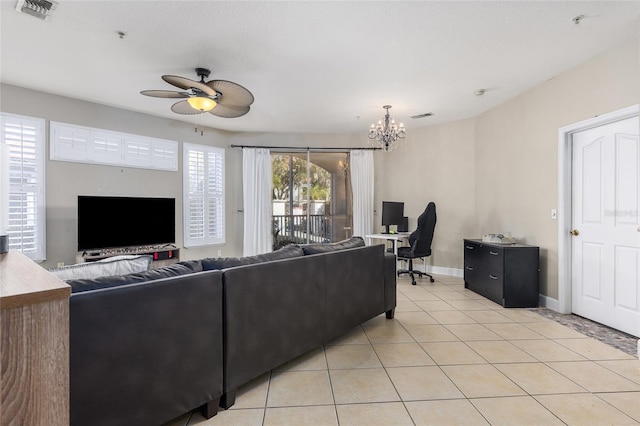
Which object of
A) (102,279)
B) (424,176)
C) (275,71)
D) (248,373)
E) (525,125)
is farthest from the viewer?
(424,176)

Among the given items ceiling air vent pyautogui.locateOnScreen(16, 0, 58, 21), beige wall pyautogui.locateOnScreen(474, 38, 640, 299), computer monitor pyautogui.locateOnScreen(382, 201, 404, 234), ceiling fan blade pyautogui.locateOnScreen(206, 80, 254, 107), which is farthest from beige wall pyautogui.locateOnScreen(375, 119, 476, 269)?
ceiling air vent pyautogui.locateOnScreen(16, 0, 58, 21)

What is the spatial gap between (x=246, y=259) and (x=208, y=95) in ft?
5.91

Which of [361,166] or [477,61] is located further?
[361,166]

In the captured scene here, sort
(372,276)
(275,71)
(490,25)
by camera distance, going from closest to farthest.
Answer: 1. (490,25)
2. (372,276)
3. (275,71)

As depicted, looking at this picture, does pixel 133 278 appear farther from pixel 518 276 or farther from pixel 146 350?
pixel 518 276

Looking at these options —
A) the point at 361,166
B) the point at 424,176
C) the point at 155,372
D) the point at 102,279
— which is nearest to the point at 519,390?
the point at 155,372

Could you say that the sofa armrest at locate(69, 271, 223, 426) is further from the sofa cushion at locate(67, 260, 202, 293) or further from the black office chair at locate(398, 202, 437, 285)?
the black office chair at locate(398, 202, 437, 285)

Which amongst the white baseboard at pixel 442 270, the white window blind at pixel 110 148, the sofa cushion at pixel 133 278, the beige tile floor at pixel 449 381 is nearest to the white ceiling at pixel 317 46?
the white window blind at pixel 110 148

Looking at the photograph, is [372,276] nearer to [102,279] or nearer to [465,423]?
[465,423]

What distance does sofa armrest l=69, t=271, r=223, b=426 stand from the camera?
1320 millimetres

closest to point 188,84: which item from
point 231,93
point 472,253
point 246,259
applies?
point 231,93

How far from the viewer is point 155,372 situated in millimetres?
1540

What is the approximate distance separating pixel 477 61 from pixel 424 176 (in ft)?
9.13

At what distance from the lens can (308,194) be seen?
6422 mm
